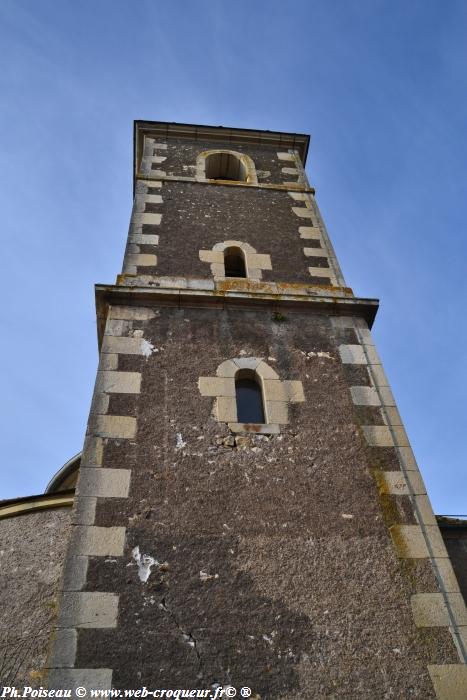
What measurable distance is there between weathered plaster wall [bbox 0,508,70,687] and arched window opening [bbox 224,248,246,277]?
409 cm

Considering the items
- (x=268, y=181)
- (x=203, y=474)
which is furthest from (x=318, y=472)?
(x=268, y=181)

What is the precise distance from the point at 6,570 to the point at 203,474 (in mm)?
1809

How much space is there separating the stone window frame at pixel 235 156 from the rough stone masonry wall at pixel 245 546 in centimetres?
480

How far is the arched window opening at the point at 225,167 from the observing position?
11219 mm

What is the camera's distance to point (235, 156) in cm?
1128

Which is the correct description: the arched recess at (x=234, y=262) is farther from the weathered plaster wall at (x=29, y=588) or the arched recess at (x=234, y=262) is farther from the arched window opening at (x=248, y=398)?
the weathered plaster wall at (x=29, y=588)

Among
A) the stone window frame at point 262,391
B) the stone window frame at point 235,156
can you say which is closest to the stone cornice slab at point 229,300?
the stone window frame at point 262,391

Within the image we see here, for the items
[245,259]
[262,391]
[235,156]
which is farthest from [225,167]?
[262,391]

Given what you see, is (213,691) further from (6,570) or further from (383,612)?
(6,570)

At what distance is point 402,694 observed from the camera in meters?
3.98

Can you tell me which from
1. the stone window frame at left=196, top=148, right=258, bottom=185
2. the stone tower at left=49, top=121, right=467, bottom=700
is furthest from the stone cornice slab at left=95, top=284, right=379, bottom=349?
the stone window frame at left=196, top=148, right=258, bottom=185

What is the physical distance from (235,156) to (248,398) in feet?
21.9

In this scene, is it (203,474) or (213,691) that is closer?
(213,691)

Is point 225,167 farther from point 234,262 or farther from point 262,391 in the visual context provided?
point 262,391
